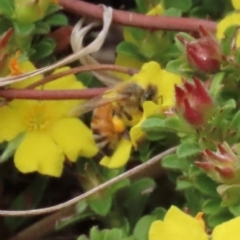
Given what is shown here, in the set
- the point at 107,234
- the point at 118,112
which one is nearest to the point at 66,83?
the point at 118,112

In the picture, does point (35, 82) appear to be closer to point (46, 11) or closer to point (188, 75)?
point (46, 11)

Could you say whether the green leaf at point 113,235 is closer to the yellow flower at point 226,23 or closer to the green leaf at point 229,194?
the green leaf at point 229,194

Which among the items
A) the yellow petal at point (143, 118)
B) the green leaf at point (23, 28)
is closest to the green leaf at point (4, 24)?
the green leaf at point (23, 28)

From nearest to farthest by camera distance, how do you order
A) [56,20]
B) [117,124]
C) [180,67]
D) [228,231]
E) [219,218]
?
1. [228,231]
2. [219,218]
3. [180,67]
4. [117,124]
5. [56,20]

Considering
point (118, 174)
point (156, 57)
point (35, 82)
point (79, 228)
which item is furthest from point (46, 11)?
point (79, 228)

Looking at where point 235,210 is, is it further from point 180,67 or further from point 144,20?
point 144,20

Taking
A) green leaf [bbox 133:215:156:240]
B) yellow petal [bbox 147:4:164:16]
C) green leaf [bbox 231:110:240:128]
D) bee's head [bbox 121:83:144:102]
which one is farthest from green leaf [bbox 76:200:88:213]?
yellow petal [bbox 147:4:164:16]
